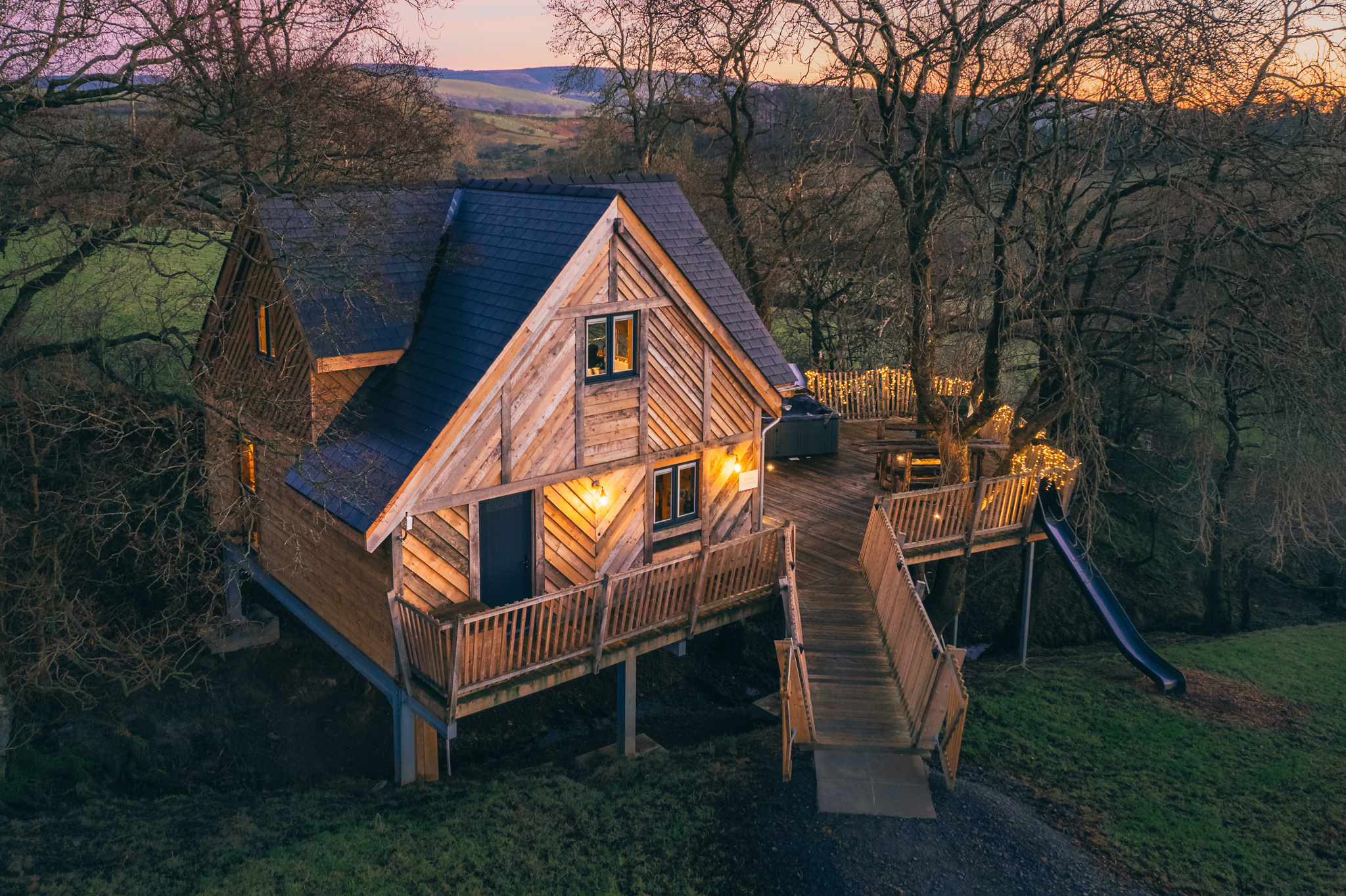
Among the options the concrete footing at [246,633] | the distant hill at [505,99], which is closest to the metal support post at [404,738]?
the concrete footing at [246,633]

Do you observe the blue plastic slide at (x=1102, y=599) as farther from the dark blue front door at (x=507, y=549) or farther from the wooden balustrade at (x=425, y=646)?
the wooden balustrade at (x=425, y=646)

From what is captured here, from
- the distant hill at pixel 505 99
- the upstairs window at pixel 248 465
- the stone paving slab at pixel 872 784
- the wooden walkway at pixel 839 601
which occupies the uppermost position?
the distant hill at pixel 505 99

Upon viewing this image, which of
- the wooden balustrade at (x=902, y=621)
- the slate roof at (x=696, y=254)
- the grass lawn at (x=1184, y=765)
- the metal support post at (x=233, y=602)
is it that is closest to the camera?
the grass lawn at (x=1184, y=765)

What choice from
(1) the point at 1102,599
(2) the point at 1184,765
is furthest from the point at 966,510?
(2) the point at 1184,765

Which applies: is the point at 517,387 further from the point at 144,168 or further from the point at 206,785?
the point at 206,785

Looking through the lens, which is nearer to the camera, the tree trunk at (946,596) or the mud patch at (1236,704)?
the mud patch at (1236,704)

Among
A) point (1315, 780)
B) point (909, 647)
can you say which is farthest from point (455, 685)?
point (1315, 780)

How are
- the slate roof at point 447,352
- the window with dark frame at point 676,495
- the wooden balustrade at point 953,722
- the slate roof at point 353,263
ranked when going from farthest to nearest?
the window with dark frame at point 676,495
the slate roof at point 353,263
the slate roof at point 447,352
the wooden balustrade at point 953,722

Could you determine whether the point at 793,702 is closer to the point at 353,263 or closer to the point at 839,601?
the point at 839,601
